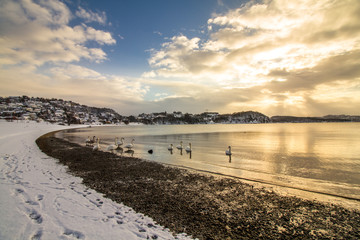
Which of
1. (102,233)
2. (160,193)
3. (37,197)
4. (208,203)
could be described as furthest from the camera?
(160,193)

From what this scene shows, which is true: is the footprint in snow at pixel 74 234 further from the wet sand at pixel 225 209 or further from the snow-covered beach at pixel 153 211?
the wet sand at pixel 225 209

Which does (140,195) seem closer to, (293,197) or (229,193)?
(229,193)

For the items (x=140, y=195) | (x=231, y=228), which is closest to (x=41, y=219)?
(x=140, y=195)

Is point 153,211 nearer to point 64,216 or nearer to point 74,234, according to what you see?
point 74,234

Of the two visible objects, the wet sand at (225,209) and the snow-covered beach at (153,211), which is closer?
the snow-covered beach at (153,211)

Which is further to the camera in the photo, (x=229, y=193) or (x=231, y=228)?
(x=229, y=193)

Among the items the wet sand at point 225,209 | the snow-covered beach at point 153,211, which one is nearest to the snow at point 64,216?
the snow-covered beach at point 153,211

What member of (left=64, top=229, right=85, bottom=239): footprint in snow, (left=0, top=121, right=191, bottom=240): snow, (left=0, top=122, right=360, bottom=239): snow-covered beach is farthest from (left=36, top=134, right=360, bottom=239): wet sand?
(left=64, top=229, right=85, bottom=239): footprint in snow

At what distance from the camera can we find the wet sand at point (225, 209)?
231 inches

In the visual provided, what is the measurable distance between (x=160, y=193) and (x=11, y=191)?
6.04 metres

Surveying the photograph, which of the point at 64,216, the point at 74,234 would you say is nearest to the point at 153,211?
the point at 74,234

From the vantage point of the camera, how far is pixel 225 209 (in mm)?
7379

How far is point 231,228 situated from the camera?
5941mm

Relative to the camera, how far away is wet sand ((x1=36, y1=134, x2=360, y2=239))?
5879mm
